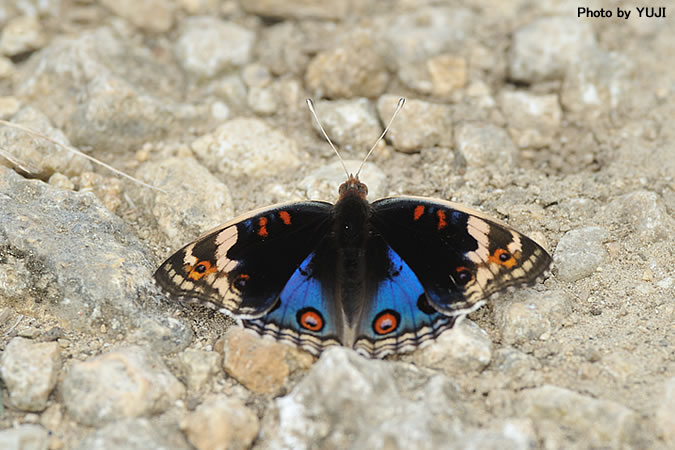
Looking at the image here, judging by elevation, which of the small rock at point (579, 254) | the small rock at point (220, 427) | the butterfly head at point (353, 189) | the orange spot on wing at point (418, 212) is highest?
the butterfly head at point (353, 189)

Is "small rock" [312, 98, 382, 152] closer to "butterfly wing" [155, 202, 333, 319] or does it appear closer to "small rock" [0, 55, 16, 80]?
"butterfly wing" [155, 202, 333, 319]

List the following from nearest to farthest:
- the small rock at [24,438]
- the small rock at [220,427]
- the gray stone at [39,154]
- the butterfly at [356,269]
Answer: the small rock at [24,438] → the small rock at [220,427] → the butterfly at [356,269] → the gray stone at [39,154]

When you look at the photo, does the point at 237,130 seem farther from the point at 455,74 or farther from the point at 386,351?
the point at 386,351

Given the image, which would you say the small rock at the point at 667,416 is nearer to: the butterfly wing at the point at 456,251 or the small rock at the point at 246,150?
the butterfly wing at the point at 456,251

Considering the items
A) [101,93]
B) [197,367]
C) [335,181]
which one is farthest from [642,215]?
[101,93]

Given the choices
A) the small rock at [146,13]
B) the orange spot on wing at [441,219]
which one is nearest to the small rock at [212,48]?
the small rock at [146,13]

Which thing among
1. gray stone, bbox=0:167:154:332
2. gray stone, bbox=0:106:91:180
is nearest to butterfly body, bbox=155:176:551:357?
gray stone, bbox=0:167:154:332
